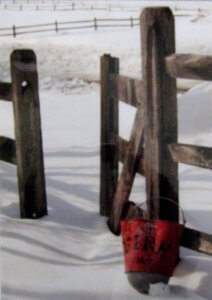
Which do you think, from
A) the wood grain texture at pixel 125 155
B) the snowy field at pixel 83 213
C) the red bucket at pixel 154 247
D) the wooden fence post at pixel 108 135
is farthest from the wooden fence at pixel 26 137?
the red bucket at pixel 154 247

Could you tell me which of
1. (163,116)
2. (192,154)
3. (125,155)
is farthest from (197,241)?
(125,155)

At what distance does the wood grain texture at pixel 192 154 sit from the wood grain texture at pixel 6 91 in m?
1.50

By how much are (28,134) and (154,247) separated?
1.59 meters

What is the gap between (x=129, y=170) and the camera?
11.3 feet

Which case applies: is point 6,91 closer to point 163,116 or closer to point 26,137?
point 26,137

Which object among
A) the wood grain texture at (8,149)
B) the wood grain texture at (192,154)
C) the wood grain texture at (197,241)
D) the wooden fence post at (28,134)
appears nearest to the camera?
the wood grain texture at (192,154)

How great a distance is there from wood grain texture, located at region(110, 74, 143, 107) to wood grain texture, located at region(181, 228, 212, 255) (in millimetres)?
922

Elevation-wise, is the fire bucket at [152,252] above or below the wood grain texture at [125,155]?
below

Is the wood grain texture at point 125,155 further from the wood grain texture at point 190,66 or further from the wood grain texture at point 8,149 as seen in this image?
the wood grain texture at point 8,149

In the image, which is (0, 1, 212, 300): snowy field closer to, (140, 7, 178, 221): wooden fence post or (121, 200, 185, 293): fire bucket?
(121, 200, 185, 293): fire bucket

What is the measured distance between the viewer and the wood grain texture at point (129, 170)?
325 centimetres

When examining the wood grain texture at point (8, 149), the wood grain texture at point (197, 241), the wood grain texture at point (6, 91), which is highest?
the wood grain texture at point (6, 91)

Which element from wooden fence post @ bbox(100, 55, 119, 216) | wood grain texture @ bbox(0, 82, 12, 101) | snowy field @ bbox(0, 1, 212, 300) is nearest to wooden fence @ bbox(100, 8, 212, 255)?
snowy field @ bbox(0, 1, 212, 300)

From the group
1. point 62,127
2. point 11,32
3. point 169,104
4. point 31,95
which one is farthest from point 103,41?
point 169,104
